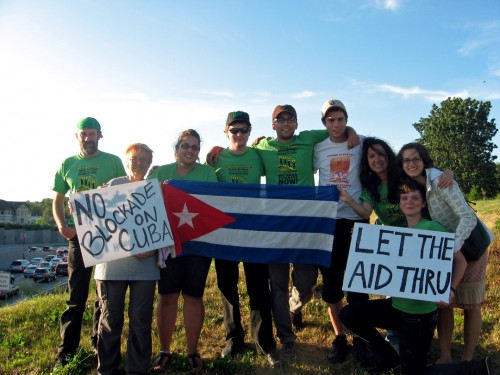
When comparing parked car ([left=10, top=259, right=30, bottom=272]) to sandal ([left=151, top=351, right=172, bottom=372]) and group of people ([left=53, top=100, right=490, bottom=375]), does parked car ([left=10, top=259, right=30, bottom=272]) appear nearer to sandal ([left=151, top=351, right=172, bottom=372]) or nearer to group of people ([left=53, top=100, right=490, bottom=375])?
group of people ([left=53, top=100, right=490, bottom=375])

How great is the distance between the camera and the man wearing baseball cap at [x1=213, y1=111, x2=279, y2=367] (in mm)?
4863

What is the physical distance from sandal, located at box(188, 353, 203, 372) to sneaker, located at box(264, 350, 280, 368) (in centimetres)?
80

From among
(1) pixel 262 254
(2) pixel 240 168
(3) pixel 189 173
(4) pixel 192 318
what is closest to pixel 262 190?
(2) pixel 240 168

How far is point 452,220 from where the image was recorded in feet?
13.9

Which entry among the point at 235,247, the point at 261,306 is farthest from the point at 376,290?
the point at 235,247

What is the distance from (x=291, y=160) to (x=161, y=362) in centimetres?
296

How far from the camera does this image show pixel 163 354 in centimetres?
476

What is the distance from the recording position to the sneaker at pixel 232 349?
503cm

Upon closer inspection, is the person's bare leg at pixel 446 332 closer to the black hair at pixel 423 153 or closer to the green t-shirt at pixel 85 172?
the black hair at pixel 423 153

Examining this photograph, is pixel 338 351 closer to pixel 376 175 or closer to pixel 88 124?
pixel 376 175

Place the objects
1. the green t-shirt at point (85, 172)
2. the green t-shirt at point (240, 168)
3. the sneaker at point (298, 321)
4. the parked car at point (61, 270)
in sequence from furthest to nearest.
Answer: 1. the parked car at point (61, 270)
2. the sneaker at point (298, 321)
3. the green t-shirt at point (240, 168)
4. the green t-shirt at point (85, 172)

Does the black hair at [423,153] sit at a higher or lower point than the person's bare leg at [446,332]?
higher

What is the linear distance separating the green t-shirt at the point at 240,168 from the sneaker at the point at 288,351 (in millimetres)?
2094

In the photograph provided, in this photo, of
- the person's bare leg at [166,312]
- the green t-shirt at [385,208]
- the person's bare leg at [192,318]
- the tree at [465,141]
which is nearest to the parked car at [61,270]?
the person's bare leg at [166,312]
